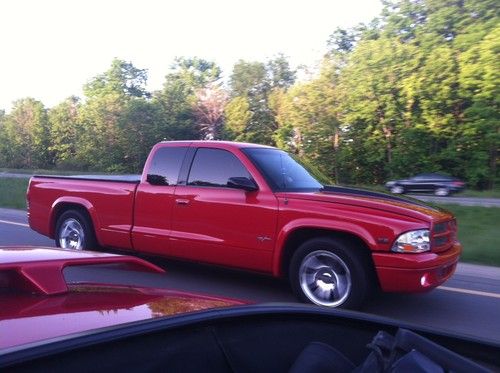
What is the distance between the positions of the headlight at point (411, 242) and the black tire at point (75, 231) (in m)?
4.67

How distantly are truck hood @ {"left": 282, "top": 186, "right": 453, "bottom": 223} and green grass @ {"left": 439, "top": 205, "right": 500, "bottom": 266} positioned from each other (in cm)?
385

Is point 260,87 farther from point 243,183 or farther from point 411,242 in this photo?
point 411,242

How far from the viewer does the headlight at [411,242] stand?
5895 mm

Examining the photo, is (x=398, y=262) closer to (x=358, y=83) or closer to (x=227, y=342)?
(x=227, y=342)

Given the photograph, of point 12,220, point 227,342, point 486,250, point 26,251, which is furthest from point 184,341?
point 12,220

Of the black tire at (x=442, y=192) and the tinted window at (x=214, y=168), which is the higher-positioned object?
the tinted window at (x=214, y=168)

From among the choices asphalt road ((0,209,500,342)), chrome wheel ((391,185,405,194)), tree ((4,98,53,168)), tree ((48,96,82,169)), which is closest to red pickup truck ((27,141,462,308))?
asphalt road ((0,209,500,342))

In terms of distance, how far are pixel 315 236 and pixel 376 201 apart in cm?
76

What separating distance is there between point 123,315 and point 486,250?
959cm

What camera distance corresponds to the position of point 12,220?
15.3 meters

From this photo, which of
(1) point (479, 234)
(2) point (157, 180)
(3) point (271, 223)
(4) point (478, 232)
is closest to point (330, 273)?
(3) point (271, 223)

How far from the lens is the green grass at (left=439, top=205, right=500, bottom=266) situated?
33.1ft

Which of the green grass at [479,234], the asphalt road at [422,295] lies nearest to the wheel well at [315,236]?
the asphalt road at [422,295]

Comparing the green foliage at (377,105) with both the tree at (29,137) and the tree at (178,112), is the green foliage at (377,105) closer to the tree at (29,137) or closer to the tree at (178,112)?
the tree at (178,112)
